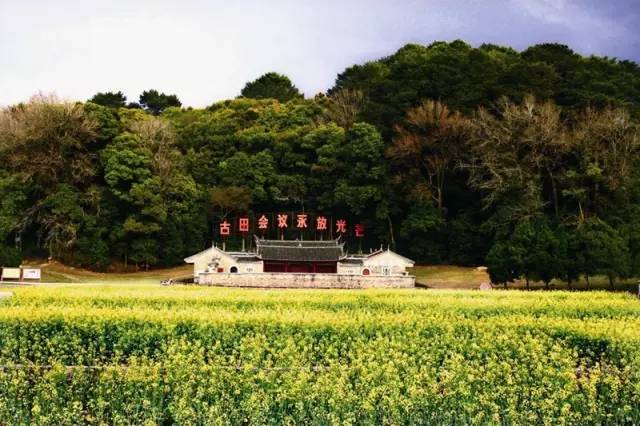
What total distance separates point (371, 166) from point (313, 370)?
172ft

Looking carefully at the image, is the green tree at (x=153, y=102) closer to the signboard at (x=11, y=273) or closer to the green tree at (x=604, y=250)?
the signboard at (x=11, y=273)

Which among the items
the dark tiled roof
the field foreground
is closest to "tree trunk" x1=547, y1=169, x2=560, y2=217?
the dark tiled roof

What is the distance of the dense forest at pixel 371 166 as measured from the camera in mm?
54594

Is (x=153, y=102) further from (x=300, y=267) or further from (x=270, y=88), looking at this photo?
(x=300, y=267)

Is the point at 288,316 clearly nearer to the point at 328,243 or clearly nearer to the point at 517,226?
the point at 517,226

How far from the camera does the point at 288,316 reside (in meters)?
20.5

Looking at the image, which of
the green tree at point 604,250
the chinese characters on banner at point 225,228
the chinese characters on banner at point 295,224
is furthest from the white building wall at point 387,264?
the chinese characters on banner at point 225,228

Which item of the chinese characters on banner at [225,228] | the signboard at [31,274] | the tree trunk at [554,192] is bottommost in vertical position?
the signboard at [31,274]

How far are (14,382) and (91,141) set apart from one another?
56.8 meters

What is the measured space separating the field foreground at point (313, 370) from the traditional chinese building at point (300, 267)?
3264 cm

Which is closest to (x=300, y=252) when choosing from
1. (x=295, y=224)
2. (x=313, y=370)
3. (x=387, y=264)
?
(x=387, y=264)

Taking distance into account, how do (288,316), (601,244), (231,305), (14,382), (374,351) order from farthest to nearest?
(601,244) → (231,305) → (288,316) → (374,351) → (14,382)

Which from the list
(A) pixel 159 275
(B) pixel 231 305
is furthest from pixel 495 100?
(B) pixel 231 305

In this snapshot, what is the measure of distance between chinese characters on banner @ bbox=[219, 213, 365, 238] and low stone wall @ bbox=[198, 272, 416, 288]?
603 inches
